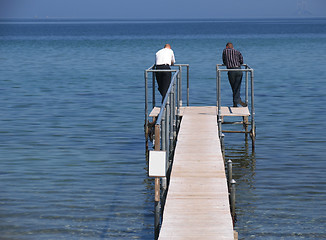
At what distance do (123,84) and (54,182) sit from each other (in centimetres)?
2075

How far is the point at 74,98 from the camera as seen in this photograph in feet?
94.0

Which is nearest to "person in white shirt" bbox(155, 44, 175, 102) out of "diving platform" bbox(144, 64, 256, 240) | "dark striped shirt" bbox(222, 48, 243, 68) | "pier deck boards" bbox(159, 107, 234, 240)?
"dark striped shirt" bbox(222, 48, 243, 68)

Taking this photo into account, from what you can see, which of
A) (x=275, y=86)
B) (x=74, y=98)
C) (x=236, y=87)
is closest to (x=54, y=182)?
(x=236, y=87)

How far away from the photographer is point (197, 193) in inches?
391

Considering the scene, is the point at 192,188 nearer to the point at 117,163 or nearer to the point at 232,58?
the point at 117,163

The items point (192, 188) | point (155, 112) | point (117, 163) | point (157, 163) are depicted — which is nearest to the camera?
point (157, 163)

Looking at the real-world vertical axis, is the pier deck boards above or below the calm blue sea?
above

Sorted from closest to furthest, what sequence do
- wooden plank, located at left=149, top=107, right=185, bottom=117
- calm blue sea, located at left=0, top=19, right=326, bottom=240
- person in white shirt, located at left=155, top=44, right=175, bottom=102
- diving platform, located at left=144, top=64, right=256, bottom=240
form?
diving platform, located at left=144, top=64, right=256, bottom=240
calm blue sea, located at left=0, top=19, right=326, bottom=240
wooden plank, located at left=149, top=107, right=185, bottom=117
person in white shirt, located at left=155, top=44, right=175, bottom=102

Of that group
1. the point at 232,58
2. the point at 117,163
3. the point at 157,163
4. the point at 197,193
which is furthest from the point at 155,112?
the point at 157,163

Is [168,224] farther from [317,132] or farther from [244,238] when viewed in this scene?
[317,132]

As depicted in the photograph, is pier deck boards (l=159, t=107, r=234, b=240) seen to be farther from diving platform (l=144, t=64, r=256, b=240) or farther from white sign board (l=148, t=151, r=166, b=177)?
white sign board (l=148, t=151, r=166, b=177)

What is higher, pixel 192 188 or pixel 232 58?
pixel 232 58

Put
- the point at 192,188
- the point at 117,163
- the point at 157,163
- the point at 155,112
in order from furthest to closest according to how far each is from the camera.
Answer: the point at 155,112 → the point at 117,163 → the point at 192,188 → the point at 157,163

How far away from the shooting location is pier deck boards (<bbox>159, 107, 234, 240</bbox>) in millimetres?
8434
